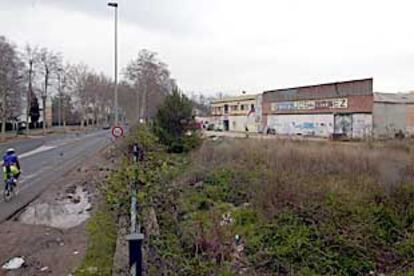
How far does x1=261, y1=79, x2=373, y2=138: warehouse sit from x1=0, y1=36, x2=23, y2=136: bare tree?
3585cm

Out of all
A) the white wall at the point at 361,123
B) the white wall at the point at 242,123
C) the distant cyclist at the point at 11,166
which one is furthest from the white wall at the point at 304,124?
the distant cyclist at the point at 11,166

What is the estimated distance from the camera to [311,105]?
2625 inches

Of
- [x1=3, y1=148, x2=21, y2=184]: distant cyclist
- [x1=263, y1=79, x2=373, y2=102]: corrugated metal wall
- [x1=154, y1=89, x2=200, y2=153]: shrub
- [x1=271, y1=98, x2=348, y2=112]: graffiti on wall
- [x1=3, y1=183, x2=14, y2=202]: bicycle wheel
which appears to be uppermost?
[x1=263, y1=79, x2=373, y2=102]: corrugated metal wall

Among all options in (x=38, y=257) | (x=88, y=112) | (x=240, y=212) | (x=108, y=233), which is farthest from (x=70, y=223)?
(x=88, y=112)

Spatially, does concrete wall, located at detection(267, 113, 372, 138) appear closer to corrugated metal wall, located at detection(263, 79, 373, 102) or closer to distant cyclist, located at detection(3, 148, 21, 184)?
corrugated metal wall, located at detection(263, 79, 373, 102)

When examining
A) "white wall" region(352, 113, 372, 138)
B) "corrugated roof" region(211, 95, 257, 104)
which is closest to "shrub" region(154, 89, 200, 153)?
"white wall" region(352, 113, 372, 138)

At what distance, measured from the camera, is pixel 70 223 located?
13.1 meters

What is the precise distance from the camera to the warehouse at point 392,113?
54.6 m

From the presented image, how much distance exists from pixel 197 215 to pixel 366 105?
47.2 m

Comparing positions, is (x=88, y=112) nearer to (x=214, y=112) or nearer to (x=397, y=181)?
(x=214, y=112)

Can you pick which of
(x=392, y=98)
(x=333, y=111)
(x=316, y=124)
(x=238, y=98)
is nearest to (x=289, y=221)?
(x=392, y=98)

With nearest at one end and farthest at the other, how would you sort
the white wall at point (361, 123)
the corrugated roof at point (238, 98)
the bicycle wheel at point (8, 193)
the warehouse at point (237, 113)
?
the bicycle wheel at point (8, 193) → the white wall at point (361, 123) → the warehouse at point (237, 113) → the corrugated roof at point (238, 98)

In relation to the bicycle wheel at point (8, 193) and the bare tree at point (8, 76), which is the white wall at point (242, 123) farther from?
the bicycle wheel at point (8, 193)

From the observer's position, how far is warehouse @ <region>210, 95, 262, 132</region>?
85.4 m
